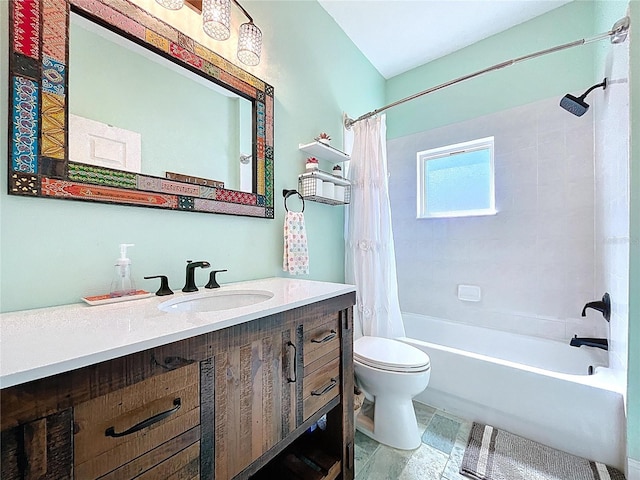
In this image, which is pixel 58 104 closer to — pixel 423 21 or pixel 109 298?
pixel 109 298

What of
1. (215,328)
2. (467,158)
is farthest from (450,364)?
(467,158)

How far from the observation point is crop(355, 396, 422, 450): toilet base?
146 centimetres

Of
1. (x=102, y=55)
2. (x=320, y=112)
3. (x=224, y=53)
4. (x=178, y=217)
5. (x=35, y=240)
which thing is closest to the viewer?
(x=35, y=240)

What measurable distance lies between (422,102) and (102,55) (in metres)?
2.41

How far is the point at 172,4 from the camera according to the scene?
3.50ft

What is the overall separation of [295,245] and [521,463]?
1569mm

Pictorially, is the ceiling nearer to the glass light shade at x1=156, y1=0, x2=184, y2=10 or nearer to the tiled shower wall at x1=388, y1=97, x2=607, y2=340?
the tiled shower wall at x1=388, y1=97, x2=607, y2=340

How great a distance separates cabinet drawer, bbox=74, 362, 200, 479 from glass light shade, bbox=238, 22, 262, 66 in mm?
1374

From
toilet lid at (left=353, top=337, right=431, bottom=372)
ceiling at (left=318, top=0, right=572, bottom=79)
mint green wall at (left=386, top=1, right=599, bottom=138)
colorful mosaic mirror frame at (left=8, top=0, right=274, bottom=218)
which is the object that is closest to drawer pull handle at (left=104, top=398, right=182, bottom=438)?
colorful mosaic mirror frame at (left=8, top=0, right=274, bottom=218)

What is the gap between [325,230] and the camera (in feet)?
6.48

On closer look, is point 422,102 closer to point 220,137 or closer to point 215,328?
point 220,137

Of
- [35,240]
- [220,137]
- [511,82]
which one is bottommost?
[35,240]

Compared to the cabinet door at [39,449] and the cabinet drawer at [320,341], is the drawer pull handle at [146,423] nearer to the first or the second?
the cabinet door at [39,449]

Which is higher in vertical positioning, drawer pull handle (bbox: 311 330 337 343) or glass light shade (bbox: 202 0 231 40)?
glass light shade (bbox: 202 0 231 40)
